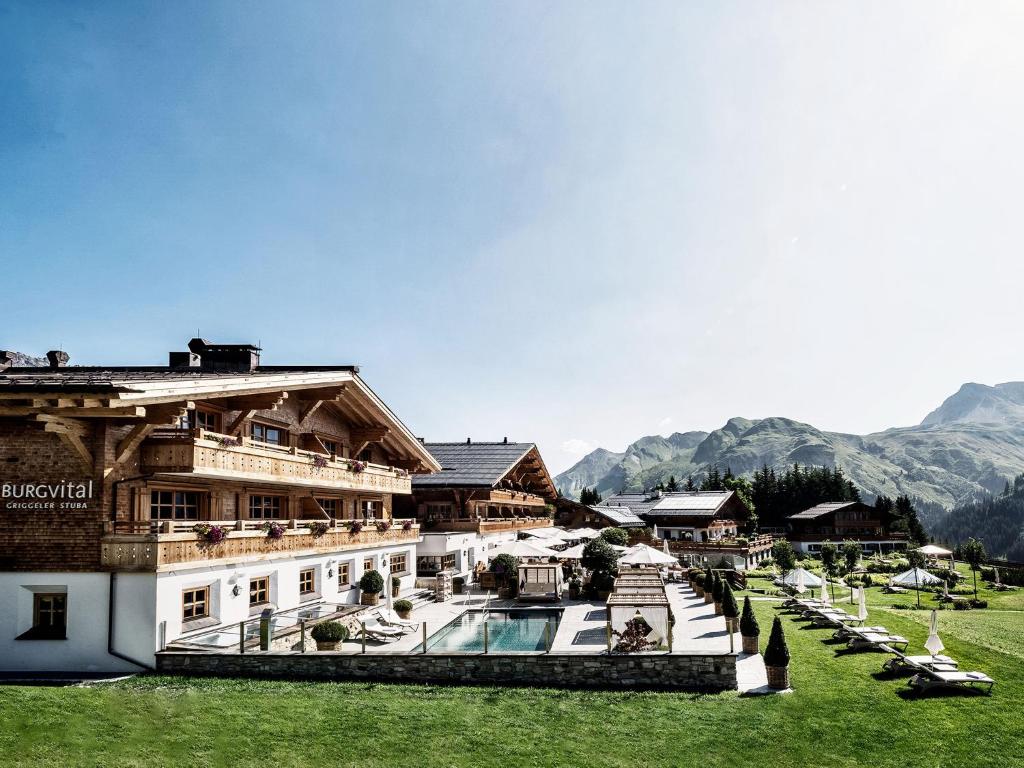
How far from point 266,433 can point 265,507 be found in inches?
95.4

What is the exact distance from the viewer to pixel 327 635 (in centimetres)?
1638

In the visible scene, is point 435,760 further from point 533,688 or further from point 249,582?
point 249,582

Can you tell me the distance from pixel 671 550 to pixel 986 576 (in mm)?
20349

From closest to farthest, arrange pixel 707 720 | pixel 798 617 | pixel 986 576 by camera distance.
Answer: pixel 707 720 → pixel 798 617 → pixel 986 576

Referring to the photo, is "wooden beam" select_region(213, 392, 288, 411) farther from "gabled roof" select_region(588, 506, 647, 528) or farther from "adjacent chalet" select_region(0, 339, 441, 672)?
"gabled roof" select_region(588, 506, 647, 528)

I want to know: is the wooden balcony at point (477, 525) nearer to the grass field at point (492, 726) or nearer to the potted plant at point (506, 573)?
the potted plant at point (506, 573)

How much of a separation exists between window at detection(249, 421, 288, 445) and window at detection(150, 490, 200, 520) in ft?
10.3

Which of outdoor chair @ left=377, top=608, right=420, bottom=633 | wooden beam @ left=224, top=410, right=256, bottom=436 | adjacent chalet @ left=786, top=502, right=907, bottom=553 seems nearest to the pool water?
outdoor chair @ left=377, top=608, right=420, bottom=633

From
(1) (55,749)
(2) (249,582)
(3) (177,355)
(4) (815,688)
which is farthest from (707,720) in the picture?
(3) (177,355)

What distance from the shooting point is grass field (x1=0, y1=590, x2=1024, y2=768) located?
443 inches

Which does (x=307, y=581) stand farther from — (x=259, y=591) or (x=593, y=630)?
(x=593, y=630)

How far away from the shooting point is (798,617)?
24891 mm

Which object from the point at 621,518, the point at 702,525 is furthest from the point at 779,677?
the point at 702,525

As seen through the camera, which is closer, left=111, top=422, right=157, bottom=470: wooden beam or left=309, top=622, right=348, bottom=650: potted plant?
left=111, top=422, right=157, bottom=470: wooden beam
